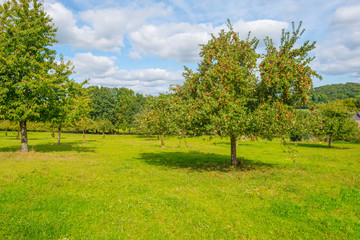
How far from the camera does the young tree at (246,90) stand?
54.5 ft

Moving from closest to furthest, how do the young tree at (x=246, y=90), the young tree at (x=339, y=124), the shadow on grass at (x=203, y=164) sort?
the young tree at (x=246, y=90) < the shadow on grass at (x=203, y=164) < the young tree at (x=339, y=124)

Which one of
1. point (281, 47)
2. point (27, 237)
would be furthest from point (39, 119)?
point (281, 47)

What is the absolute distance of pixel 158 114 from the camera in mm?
21297

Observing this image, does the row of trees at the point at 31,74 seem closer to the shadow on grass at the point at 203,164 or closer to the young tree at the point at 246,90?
the shadow on grass at the point at 203,164

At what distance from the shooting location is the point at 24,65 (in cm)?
2662

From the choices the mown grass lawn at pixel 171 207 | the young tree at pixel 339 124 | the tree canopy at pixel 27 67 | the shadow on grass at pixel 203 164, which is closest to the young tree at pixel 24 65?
the tree canopy at pixel 27 67

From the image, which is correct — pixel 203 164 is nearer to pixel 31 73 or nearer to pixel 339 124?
pixel 31 73

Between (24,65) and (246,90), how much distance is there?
27028mm

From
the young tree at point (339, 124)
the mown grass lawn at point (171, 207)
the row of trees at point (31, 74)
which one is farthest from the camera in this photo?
the young tree at point (339, 124)

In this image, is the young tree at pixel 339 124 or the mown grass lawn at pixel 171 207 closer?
the mown grass lawn at pixel 171 207

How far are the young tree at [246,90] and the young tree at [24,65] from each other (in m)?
18.8

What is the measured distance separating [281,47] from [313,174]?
12.4 meters

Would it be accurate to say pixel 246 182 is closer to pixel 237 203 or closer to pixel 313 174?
pixel 237 203

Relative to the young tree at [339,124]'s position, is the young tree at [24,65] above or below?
above
